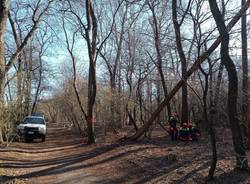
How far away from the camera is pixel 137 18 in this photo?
1286 inches

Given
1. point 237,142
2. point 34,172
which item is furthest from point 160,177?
point 34,172

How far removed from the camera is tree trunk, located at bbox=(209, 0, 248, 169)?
9719 millimetres

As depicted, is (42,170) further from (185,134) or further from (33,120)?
(33,120)

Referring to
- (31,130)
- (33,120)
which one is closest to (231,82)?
(31,130)

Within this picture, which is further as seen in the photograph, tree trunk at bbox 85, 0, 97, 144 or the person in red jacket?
tree trunk at bbox 85, 0, 97, 144

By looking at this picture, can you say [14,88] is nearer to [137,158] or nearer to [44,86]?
[137,158]

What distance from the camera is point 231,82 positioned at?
33.2 ft

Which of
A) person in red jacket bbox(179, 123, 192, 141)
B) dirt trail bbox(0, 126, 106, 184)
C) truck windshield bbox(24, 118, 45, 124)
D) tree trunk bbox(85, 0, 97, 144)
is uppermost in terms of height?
tree trunk bbox(85, 0, 97, 144)

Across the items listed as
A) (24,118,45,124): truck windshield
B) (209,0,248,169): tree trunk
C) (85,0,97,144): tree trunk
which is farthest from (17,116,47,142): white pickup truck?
(209,0,248,169): tree trunk

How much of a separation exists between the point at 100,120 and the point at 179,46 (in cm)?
1498

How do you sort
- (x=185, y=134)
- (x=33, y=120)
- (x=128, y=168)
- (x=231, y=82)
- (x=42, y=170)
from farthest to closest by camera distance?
(x=33, y=120)
(x=185, y=134)
(x=42, y=170)
(x=128, y=168)
(x=231, y=82)

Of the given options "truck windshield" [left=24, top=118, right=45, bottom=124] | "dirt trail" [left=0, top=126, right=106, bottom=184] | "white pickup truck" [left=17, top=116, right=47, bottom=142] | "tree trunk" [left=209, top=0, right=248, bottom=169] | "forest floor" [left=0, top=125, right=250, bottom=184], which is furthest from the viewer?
"truck windshield" [left=24, top=118, right=45, bottom=124]

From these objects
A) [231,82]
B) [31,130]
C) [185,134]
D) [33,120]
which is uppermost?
[231,82]

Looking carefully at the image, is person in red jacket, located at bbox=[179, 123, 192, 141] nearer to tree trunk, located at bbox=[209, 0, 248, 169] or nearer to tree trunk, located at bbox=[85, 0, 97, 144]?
tree trunk, located at bbox=[85, 0, 97, 144]
